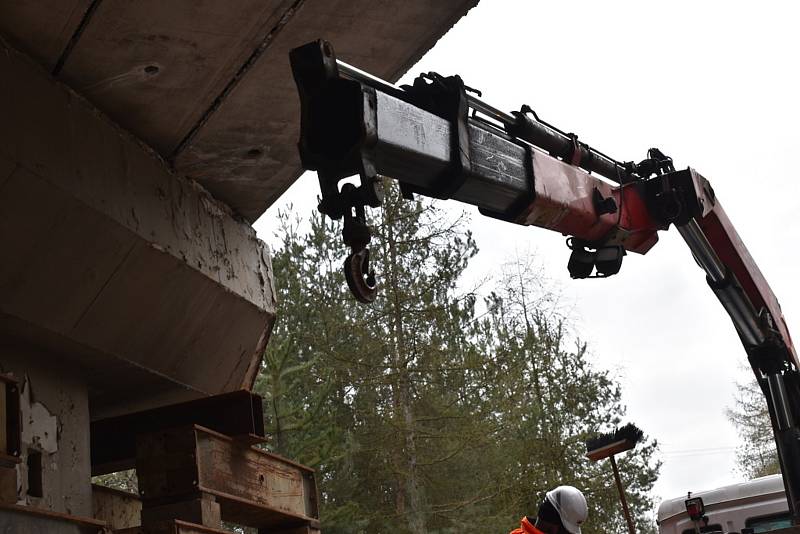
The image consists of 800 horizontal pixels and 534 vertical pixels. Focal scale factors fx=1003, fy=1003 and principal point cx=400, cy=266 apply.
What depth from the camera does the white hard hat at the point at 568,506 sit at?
15.0 feet

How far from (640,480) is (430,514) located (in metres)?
9.20

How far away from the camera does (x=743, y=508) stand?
23.6 ft

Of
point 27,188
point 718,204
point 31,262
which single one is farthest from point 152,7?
point 718,204

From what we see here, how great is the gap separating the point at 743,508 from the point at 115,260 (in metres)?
5.12

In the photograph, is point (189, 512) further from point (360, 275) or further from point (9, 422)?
point (360, 275)

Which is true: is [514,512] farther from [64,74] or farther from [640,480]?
[64,74]

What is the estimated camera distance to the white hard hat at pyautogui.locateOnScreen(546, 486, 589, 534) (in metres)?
4.58

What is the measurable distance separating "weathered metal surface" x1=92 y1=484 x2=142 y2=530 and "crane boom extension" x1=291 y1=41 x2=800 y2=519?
2240 millimetres

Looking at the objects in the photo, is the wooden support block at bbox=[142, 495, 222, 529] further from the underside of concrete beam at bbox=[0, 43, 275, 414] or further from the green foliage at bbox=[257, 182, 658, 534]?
the green foliage at bbox=[257, 182, 658, 534]

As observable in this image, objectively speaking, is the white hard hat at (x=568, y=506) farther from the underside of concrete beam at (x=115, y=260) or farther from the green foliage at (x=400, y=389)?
the green foliage at (x=400, y=389)

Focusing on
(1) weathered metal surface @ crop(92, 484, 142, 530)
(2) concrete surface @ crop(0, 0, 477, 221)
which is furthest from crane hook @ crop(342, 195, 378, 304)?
(1) weathered metal surface @ crop(92, 484, 142, 530)

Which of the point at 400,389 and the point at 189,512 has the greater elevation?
the point at 400,389

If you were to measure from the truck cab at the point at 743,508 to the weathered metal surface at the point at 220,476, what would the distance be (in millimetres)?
3549

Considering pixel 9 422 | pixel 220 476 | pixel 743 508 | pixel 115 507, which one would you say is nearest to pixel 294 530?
pixel 220 476
